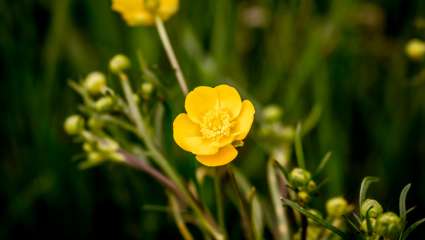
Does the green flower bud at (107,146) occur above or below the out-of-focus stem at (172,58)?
below

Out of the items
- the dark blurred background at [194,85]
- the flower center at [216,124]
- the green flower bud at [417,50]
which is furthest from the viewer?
the dark blurred background at [194,85]

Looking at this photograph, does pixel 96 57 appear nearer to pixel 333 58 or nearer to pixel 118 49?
pixel 118 49

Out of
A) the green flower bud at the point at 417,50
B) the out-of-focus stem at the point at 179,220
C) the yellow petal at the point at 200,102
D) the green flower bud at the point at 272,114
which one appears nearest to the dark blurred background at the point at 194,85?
the green flower bud at the point at 417,50

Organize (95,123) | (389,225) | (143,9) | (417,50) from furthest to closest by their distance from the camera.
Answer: (417,50), (143,9), (95,123), (389,225)

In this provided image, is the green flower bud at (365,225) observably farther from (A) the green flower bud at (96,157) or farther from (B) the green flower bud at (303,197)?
(A) the green flower bud at (96,157)

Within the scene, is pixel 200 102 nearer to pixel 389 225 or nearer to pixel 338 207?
pixel 338 207

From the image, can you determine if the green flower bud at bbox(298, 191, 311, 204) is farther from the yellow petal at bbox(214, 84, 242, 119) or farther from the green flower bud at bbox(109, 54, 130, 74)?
the green flower bud at bbox(109, 54, 130, 74)

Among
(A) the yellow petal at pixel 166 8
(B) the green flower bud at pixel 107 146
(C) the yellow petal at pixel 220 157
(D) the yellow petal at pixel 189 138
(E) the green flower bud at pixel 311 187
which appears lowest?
(E) the green flower bud at pixel 311 187

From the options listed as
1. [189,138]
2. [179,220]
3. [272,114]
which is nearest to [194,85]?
[272,114]

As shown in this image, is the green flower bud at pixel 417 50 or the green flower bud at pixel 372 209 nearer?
Answer: the green flower bud at pixel 372 209
